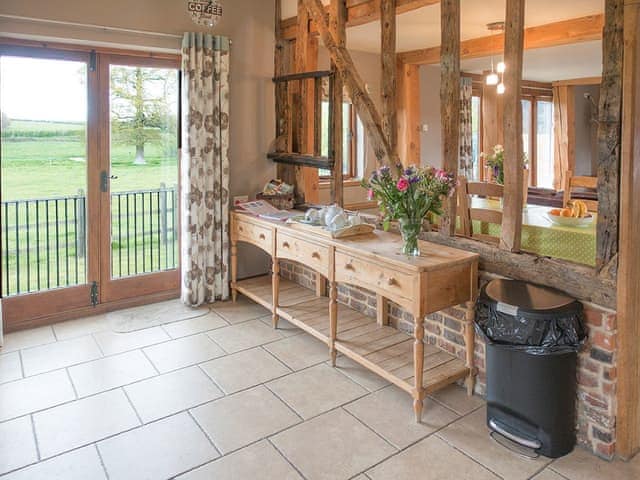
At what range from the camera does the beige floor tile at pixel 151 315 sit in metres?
3.93

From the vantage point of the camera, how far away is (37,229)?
12.6 ft

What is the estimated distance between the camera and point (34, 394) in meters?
2.89

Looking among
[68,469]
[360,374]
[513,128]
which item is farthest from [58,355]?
[513,128]

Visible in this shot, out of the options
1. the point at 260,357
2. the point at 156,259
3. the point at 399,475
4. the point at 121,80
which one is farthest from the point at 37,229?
the point at 399,475

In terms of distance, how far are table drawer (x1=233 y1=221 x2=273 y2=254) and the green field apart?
61cm

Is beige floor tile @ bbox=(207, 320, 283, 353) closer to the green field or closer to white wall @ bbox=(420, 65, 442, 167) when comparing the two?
the green field

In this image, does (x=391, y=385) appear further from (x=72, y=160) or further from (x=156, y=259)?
(x=72, y=160)

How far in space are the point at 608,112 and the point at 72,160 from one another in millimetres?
3586

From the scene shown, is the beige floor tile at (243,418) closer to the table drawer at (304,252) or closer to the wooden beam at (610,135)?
the table drawer at (304,252)

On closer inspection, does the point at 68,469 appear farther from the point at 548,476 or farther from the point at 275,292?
the point at 548,476

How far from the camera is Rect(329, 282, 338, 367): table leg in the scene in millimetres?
3193

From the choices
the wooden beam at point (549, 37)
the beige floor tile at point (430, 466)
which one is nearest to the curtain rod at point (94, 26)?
the wooden beam at point (549, 37)

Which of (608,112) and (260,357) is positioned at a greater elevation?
(608,112)

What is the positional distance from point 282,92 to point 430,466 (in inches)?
134
